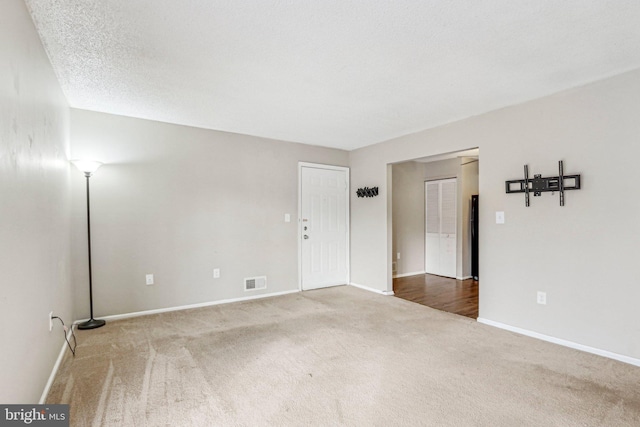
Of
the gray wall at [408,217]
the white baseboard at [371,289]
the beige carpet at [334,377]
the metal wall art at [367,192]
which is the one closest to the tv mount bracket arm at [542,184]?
the beige carpet at [334,377]

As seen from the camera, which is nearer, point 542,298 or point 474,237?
point 542,298

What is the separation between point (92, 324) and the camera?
348cm

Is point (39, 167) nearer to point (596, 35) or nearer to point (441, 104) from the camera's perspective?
point (441, 104)

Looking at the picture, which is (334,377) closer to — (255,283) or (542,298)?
(542,298)

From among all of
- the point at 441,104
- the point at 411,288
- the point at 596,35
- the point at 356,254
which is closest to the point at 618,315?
the point at 596,35

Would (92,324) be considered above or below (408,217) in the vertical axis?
below

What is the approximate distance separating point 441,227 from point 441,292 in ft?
5.60

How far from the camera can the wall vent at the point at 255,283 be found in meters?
4.67

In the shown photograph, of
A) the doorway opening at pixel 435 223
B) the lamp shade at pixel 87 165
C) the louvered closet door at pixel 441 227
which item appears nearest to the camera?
the lamp shade at pixel 87 165

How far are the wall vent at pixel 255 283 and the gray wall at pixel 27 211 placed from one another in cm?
223

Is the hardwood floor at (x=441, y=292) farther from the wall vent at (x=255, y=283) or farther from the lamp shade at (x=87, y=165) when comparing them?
the lamp shade at (x=87, y=165)

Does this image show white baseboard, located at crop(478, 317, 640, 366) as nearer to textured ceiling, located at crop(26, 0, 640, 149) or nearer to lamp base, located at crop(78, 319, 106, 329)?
textured ceiling, located at crop(26, 0, 640, 149)

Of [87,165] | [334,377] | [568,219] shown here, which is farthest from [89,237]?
[568,219]

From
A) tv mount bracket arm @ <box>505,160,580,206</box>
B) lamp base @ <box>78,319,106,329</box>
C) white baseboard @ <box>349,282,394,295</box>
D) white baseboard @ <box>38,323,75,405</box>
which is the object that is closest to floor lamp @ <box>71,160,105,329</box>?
lamp base @ <box>78,319,106,329</box>
